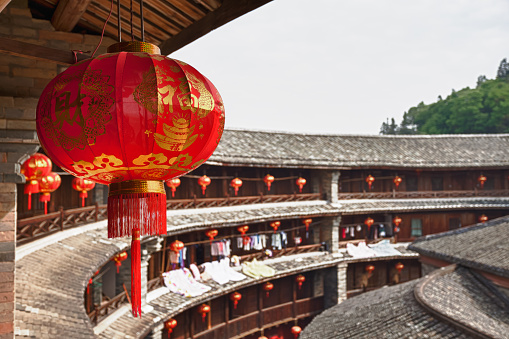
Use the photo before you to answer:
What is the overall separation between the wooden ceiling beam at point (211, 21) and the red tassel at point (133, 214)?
6.15ft

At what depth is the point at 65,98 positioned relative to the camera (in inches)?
108

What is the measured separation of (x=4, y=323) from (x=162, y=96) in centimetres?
423

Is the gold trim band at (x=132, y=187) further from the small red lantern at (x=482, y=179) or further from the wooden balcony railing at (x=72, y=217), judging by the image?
the small red lantern at (x=482, y=179)

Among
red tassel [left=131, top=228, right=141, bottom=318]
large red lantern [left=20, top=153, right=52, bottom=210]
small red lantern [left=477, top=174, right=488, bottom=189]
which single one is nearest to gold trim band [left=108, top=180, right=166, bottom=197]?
red tassel [left=131, top=228, right=141, bottom=318]

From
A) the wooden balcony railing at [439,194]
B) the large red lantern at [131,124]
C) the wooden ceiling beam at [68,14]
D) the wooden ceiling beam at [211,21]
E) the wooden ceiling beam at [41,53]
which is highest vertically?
the wooden ceiling beam at [68,14]

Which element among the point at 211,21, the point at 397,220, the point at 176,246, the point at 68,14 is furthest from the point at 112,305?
the point at 397,220

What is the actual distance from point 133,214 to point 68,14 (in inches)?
120

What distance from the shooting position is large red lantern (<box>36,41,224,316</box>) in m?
2.68

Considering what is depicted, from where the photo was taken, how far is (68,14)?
16.1ft

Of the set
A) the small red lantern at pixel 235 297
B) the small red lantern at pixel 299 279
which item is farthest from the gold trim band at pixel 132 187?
the small red lantern at pixel 299 279

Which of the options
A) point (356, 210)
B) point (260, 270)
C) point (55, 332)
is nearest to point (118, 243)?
point (55, 332)

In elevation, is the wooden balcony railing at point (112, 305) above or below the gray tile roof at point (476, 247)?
below

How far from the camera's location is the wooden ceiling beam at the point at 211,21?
3871mm

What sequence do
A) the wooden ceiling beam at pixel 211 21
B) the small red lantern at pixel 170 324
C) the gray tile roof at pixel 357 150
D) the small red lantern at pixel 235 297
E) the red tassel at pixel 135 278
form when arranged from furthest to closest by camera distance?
the gray tile roof at pixel 357 150 < the small red lantern at pixel 235 297 < the small red lantern at pixel 170 324 < the wooden ceiling beam at pixel 211 21 < the red tassel at pixel 135 278
